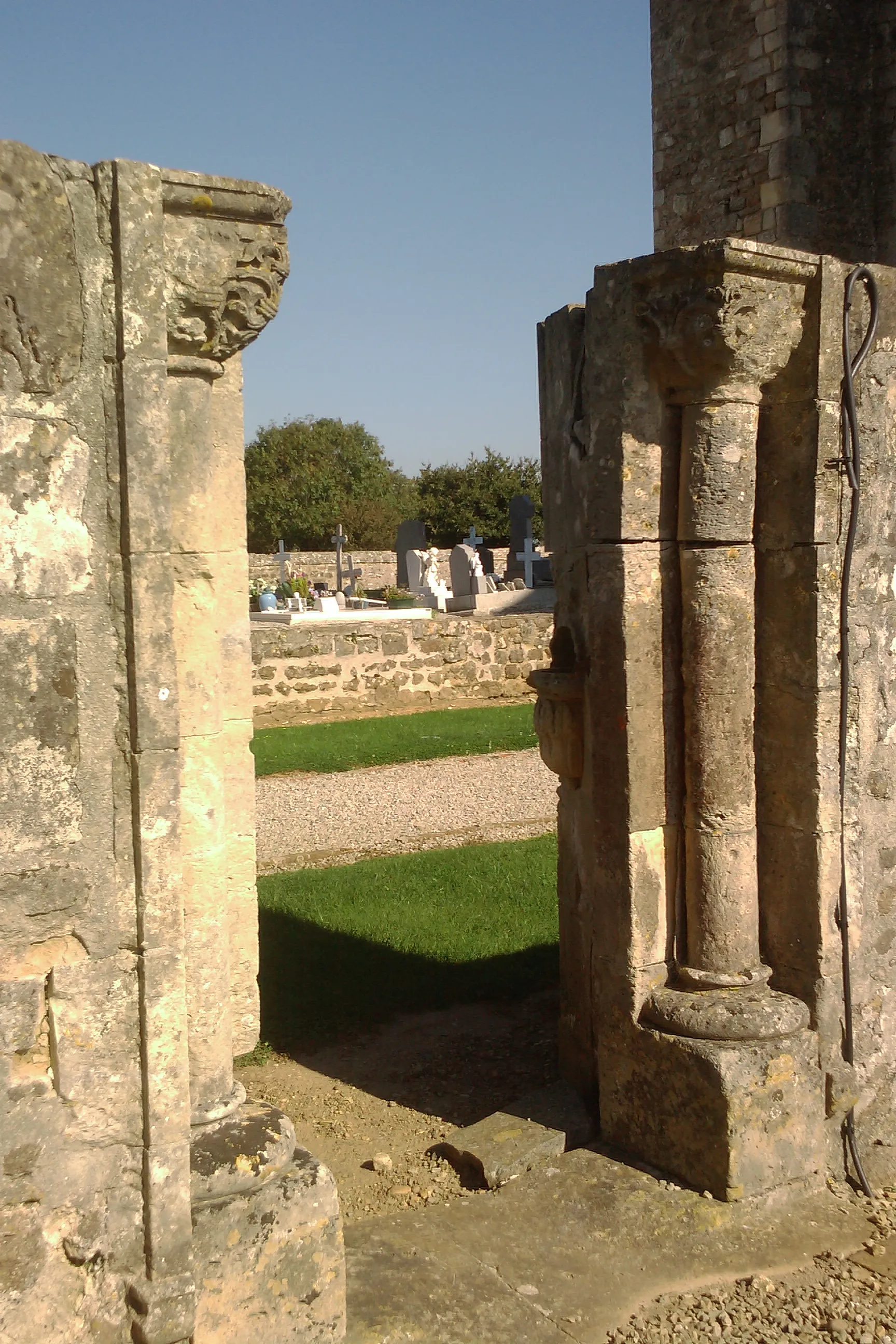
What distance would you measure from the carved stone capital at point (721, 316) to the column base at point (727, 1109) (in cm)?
205

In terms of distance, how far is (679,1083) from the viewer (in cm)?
373

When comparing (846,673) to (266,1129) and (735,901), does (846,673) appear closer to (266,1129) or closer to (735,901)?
(735,901)

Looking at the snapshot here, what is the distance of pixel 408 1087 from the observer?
4770 millimetres

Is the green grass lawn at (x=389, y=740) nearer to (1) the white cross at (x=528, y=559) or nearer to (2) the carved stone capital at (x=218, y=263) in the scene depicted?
(2) the carved stone capital at (x=218, y=263)

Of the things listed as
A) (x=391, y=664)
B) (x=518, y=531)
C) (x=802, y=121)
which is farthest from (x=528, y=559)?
(x=802, y=121)

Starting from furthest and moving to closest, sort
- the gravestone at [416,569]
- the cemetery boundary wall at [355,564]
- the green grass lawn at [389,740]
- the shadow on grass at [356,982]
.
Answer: the cemetery boundary wall at [355,564] < the gravestone at [416,569] < the green grass lawn at [389,740] < the shadow on grass at [356,982]

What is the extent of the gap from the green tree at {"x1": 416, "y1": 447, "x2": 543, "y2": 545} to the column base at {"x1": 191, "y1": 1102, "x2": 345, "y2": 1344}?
4210cm

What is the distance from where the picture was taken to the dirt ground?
402cm

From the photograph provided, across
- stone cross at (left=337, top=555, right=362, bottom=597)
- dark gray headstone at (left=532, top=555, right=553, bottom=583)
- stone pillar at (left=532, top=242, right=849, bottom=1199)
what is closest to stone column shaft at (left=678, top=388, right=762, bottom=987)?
stone pillar at (left=532, top=242, right=849, bottom=1199)

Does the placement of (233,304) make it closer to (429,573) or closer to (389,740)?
(389,740)

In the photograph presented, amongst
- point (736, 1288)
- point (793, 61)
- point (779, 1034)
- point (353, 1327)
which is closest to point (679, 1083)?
point (779, 1034)

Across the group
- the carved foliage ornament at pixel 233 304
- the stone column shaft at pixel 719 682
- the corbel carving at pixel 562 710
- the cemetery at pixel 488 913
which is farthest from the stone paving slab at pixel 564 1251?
the carved foliage ornament at pixel 233 304

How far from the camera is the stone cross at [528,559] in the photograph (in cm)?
2797

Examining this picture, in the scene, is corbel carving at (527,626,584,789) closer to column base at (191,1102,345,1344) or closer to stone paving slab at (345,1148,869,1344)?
stone paving slab at (345,1148,869,1344)
